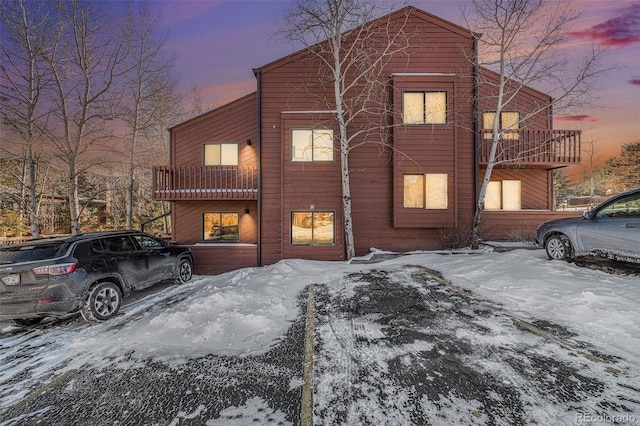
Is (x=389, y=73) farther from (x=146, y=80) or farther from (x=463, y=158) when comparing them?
(x=146, y=80)

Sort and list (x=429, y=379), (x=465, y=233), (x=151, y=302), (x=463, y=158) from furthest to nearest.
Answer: (x=463, y=158) < (x=465, y=233) < (x=151, y=302) < (x=429, y=379)

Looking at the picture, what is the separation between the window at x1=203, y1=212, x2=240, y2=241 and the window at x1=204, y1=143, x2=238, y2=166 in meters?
2.62

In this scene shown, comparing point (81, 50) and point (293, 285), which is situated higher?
point (81, 50)

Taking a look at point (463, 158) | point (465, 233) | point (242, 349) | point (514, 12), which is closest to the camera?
point (242, 349)

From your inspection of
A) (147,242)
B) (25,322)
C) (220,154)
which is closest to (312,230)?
(147,242)

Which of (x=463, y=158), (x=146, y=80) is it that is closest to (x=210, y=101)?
(x=146, y=80)

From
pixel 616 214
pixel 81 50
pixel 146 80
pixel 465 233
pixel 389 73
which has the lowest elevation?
pixel 465 233

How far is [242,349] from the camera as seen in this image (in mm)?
3490

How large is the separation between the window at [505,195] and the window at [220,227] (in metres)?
12.5

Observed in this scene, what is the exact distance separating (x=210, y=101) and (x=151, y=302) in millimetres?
26470

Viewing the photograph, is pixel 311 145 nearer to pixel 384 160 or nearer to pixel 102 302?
pixel 384 160

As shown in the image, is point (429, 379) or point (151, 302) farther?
point (151, 302)

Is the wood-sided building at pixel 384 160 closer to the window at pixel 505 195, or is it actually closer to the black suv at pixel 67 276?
the window at pixel 505 195

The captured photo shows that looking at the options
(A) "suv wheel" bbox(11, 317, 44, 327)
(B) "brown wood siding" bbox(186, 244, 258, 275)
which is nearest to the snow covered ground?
(A) "suv wheel" bbox(11, 317, 44, 327)
